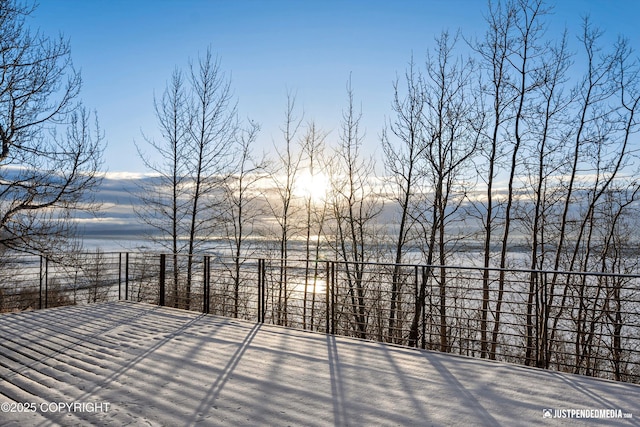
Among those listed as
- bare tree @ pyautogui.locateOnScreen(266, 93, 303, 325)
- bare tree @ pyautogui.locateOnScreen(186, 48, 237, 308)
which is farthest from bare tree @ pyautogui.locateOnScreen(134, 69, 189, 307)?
bare tree @ pyautogui.locateOnScreen(266, 93, 303, 325)

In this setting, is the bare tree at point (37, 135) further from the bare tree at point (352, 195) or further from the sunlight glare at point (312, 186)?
the bare tree at point (352, 195)

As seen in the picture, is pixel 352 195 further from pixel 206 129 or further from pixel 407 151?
pixel 206 129

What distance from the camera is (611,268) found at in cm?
946

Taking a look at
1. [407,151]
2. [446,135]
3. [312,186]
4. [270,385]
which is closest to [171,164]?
[312,186]

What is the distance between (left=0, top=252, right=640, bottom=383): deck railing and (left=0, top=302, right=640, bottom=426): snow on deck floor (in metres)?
0.36

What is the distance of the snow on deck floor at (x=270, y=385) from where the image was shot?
2195 millimetres

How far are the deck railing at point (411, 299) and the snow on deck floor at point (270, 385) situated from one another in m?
0.36

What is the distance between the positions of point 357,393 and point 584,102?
801cm

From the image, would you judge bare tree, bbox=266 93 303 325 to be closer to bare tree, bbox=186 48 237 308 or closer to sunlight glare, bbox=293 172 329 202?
sunlight glare, bbox=293 172 329 202

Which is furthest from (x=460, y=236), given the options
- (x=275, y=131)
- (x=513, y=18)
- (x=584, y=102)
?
(x=275, y=131)

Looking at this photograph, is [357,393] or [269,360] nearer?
[357,393]

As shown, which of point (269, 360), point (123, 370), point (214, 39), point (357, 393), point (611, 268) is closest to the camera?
point (357, 393)

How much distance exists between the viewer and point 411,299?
10125 millimetres

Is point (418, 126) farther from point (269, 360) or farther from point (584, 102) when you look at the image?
point (269, 360)
